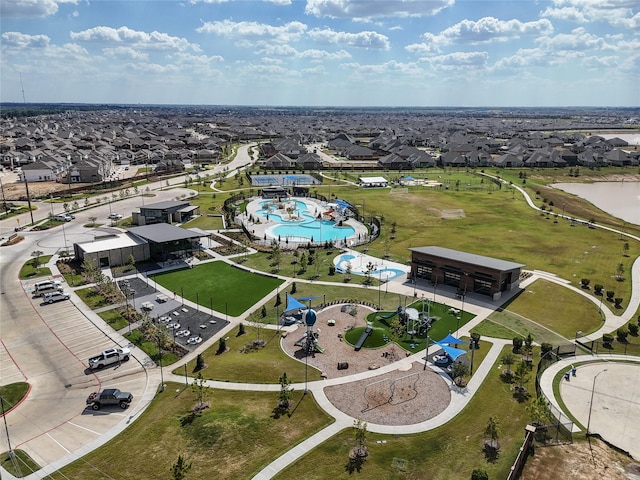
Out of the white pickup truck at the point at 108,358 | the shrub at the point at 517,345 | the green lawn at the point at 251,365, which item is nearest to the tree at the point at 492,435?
the shrub at the point at 517,345

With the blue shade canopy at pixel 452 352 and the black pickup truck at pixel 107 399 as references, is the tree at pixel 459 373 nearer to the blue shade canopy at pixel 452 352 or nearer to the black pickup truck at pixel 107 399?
the blue shade canopy at pixel 452 352

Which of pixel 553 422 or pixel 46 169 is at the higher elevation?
pixel 46 169

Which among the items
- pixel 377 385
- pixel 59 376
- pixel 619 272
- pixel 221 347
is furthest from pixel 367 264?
pixel 59 376

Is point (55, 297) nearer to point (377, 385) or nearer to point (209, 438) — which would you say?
point (209, 438)

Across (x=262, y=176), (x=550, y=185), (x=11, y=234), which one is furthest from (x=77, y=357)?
(x=550, y=185)

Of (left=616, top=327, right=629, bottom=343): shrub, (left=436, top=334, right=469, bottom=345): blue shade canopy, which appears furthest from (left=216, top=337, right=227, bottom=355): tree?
(left=616, top=327, right=629, bottom=343): shrub

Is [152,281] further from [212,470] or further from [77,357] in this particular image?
[212,470]

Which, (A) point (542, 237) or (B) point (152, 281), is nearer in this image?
(B) point (152, 281)
